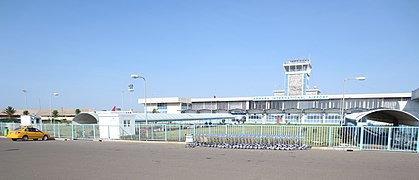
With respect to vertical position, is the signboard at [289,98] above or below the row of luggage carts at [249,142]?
below

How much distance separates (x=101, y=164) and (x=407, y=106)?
42.4 meters

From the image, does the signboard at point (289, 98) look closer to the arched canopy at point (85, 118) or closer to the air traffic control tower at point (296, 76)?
the air traffic control tower at point (296, 76)

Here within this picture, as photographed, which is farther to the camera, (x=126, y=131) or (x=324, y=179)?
(x=126, y=131)

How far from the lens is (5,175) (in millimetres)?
8281

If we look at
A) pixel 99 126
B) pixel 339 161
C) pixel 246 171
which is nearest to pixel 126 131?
pixel 99 126

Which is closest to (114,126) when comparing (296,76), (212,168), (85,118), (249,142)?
(249,142)

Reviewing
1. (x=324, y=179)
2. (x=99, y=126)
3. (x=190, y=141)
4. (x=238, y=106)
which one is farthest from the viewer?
(x=238, y=106)

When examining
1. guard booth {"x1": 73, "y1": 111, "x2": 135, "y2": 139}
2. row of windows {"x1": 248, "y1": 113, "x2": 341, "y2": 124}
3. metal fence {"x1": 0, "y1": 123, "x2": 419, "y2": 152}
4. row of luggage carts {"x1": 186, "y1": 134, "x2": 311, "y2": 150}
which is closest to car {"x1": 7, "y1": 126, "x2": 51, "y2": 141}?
metal fence {"x1": 0, "y1": 123, "x2": 419, "y2": 152}

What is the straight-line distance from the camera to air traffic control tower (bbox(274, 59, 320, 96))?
3529 inches

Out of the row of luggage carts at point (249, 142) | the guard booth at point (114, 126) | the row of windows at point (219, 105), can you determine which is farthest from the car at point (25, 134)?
the row of windows at point (219, 105)

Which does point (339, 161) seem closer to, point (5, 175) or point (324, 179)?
point (324, 179)

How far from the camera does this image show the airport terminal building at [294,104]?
60844 mm

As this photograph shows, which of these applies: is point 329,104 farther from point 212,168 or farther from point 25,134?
point 25,134

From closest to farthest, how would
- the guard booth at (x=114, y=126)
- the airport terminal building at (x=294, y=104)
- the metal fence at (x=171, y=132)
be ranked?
the metal fence at (x=171, y=132) → the guard booth at (x=114, y=126) → the airport terminal building at (x=294, y=104)
